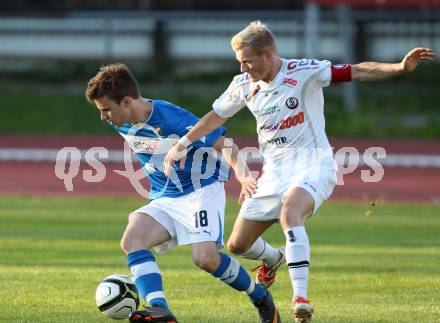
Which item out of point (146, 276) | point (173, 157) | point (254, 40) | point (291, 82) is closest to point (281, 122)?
point (291, 82)

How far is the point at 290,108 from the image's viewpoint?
834cm

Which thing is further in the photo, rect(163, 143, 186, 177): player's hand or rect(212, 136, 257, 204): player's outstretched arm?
rect(212, 136, 257, 204): player's outstretched arm

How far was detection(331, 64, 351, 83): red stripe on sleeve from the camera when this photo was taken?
832 cm

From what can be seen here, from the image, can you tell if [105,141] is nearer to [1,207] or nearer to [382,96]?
[382,96]

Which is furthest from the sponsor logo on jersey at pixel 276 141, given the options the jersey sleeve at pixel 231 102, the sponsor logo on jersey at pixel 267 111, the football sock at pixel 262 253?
the football sock at pixel 262 253

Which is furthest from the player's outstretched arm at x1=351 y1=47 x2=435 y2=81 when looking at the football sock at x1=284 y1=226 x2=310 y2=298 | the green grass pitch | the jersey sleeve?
the green grass pitch

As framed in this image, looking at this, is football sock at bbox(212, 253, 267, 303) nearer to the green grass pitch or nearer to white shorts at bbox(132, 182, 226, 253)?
white shorts at bbox(132, 182, 226, 253)

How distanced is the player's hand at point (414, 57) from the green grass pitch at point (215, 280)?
184cm

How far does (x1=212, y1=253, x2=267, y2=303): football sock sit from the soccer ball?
71 cm

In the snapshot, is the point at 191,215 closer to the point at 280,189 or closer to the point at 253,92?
the point at 280,189

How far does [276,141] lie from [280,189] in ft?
1.25

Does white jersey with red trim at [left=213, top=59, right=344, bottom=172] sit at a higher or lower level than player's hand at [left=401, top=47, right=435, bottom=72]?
lower

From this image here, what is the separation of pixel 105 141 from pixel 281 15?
7837 millimetres

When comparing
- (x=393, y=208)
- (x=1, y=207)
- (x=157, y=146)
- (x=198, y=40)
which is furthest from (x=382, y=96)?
(x=157, y=146)
